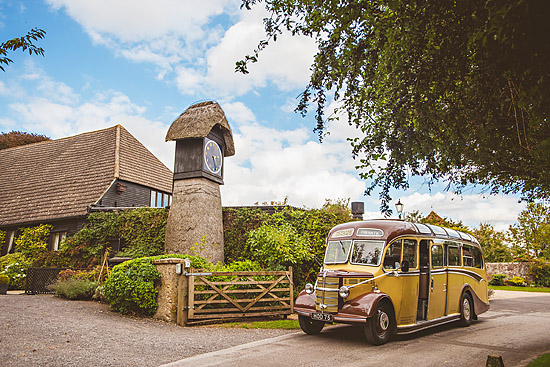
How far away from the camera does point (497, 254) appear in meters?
31.7

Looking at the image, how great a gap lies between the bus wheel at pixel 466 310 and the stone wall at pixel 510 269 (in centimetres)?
1910

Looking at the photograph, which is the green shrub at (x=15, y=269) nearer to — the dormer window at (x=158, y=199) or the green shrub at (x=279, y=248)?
the dormer window at (x=158, y=199)

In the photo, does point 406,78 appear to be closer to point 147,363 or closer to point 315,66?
point 315,66

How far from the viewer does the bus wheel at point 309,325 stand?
8844 mm

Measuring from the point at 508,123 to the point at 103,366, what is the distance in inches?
284

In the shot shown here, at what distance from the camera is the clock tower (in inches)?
563

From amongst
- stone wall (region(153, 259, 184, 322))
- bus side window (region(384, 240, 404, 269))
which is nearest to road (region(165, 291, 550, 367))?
bus side window (region(384, 240, 404, 269))

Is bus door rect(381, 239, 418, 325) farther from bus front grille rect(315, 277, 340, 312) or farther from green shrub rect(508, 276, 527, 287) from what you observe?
green shrub rect(508, 276, 527, 287)

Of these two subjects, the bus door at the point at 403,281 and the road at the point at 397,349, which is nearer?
the road at the point at 397,349

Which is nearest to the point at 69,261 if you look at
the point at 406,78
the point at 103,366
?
the point at 103,366

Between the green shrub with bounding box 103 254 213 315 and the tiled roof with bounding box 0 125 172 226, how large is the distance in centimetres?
965

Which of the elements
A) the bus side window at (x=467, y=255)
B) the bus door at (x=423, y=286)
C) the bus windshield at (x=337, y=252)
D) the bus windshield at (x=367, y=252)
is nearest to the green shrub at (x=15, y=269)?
the bus windshield at (x=337, y=252)

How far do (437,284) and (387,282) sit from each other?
6.29 ft

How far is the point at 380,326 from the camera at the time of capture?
7926mm
